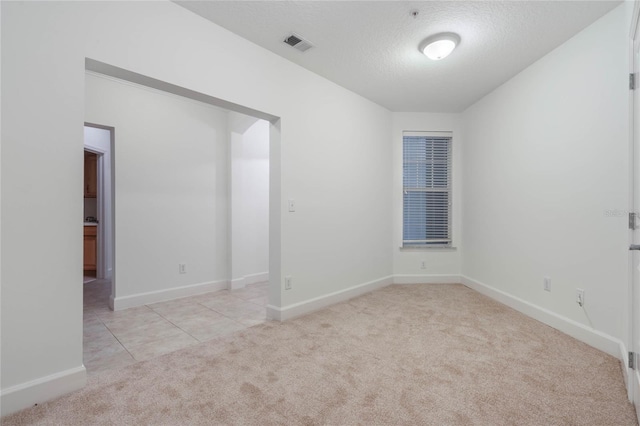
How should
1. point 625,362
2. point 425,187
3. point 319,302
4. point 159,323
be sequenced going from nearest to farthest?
point 625,362 → point 159,323 → point 319,302 → point 425,187

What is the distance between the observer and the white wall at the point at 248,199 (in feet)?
14.4

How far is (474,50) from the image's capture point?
9.25 ft

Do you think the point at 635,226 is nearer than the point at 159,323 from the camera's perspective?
Yes

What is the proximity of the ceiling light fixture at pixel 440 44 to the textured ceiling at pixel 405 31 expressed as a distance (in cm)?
5

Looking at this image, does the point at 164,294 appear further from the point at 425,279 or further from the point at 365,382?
the point at 425,279

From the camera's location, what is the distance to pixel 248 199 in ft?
15.2

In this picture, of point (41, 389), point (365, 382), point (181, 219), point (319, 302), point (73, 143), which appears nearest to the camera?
point (41, 389)

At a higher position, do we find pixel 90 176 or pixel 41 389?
pixel 90 176

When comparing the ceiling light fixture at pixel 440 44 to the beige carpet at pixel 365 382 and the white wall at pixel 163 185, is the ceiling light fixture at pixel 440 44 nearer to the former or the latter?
the beige carpet at pixel 365 382

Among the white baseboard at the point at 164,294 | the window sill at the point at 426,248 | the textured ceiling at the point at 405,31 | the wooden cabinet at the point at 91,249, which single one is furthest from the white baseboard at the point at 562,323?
→ the wooden cabinet at the point at 91,249

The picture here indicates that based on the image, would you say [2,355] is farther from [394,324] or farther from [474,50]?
[474,50]

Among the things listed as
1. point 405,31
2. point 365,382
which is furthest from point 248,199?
→ point 365,382

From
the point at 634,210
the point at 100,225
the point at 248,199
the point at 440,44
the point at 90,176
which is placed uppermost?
the point at 440,44

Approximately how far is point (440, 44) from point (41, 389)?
357 centimetres
